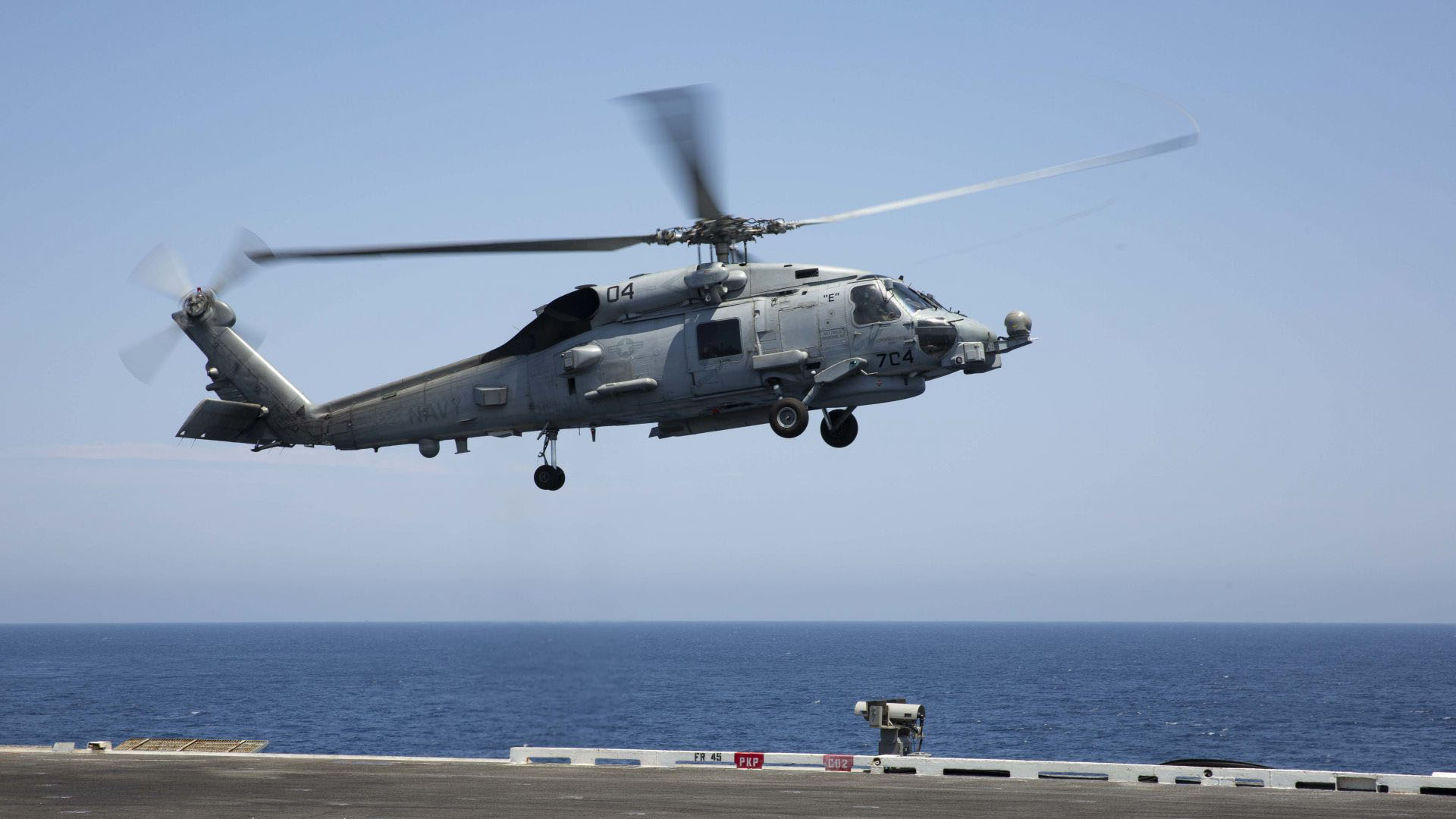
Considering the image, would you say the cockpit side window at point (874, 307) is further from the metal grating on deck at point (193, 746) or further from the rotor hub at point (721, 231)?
the metal grating on deck at point (193, 746)

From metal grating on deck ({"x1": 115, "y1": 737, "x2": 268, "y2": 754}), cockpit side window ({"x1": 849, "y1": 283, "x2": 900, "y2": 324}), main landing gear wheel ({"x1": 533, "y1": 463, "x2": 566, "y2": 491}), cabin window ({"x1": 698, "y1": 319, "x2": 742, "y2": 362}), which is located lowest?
metal grating on deck ({"x1": 115, "y1": 737, "x2": 268, "y2": 754})

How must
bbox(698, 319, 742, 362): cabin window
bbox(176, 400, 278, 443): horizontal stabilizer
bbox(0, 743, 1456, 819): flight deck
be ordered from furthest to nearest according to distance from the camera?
bbox(176, 400, 278, 443): horizontal stabilizer < bbox(698, 319, 742, 362): cabin window < bbox(0, 743, 1456, 819): flight deck

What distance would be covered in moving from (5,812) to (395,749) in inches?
2726

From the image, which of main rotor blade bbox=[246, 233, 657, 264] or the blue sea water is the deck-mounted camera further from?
the blue sea water

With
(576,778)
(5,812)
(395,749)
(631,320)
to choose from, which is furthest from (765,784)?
(395,749)

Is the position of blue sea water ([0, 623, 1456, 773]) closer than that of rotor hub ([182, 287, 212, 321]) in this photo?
No

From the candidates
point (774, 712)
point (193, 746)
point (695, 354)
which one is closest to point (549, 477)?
point (695, 354)

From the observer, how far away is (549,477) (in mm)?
27406

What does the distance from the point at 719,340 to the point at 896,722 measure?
1103cm

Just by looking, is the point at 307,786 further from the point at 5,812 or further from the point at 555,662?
the point at 555,662

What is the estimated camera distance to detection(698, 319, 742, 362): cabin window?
81.1ft

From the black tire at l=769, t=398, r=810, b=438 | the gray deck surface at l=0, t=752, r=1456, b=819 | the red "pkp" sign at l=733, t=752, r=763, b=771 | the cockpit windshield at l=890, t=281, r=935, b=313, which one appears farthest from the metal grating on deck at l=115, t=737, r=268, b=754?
the cockpit windshield at l=890, t=281, r=935, b=313

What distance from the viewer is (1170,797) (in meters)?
24.6

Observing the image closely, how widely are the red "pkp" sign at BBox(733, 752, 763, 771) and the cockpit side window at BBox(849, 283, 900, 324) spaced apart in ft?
36.4
